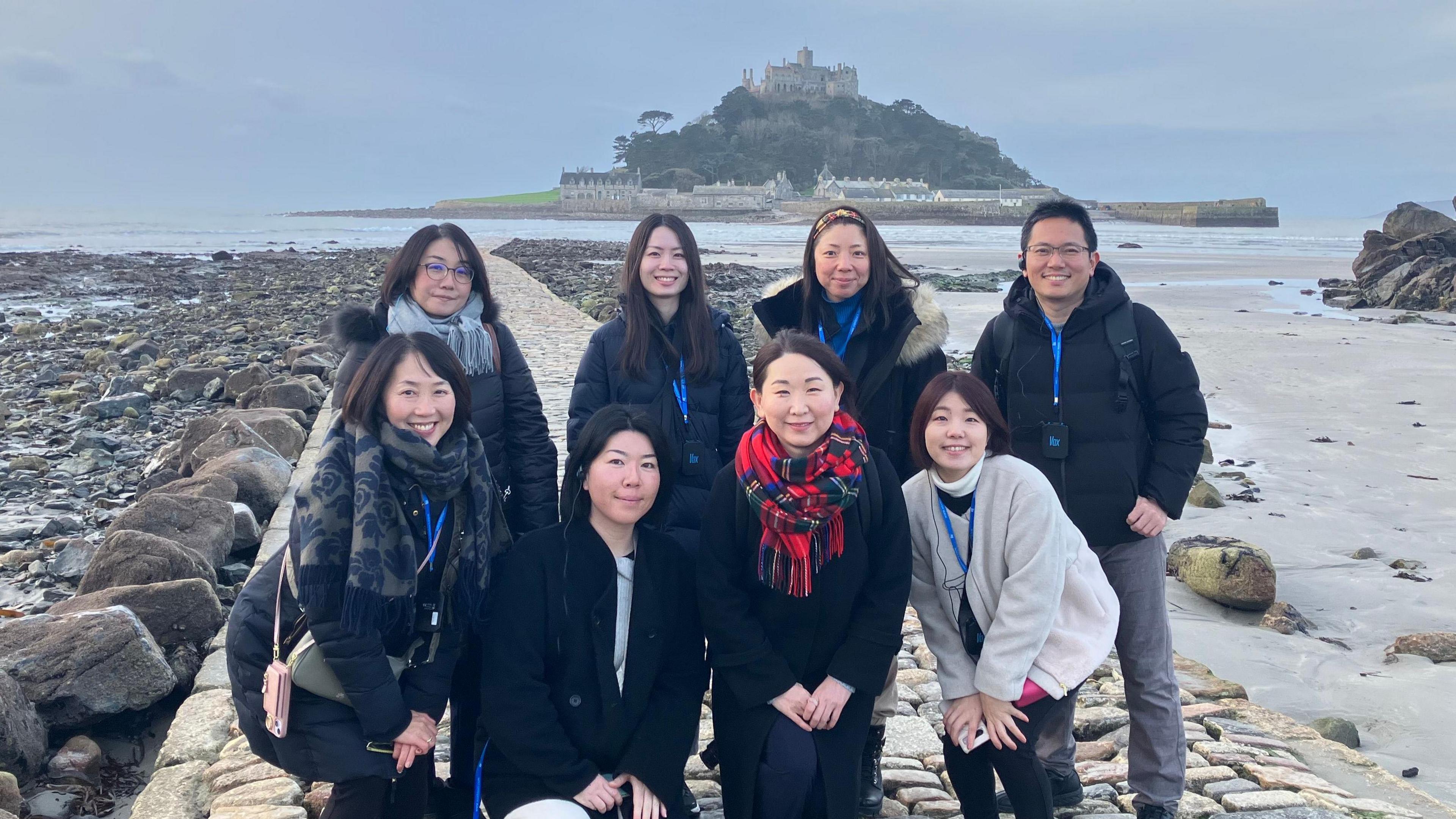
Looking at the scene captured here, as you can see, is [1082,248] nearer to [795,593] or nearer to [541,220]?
[795,593]

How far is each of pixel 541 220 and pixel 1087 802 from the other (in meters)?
100.0

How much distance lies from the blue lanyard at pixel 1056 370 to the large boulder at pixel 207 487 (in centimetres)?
493

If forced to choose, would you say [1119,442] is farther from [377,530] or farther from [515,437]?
[377,530]

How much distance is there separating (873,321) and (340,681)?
196 cm

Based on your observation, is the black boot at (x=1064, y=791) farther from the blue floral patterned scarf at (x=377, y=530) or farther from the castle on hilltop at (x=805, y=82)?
the castle on hilltop at (x=805, y=82)

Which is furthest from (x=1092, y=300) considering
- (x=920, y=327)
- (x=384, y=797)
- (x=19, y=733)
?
(x=19, y=733)

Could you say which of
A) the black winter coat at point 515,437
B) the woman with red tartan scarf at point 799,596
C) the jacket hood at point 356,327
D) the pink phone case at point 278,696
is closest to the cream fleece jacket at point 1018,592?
the woman with red tartan scarf at point 799,596

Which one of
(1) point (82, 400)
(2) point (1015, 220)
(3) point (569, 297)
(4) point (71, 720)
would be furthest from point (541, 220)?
(4) point (71, 720)

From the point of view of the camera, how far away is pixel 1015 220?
85.8m

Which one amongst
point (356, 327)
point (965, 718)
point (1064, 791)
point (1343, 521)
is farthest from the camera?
point (1343, 521)

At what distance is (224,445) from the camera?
22.9 ft

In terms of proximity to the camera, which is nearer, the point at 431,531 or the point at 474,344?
the point at 431,531

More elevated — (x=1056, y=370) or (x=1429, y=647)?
(x=1056, y=370)

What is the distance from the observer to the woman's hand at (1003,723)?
253 cm
